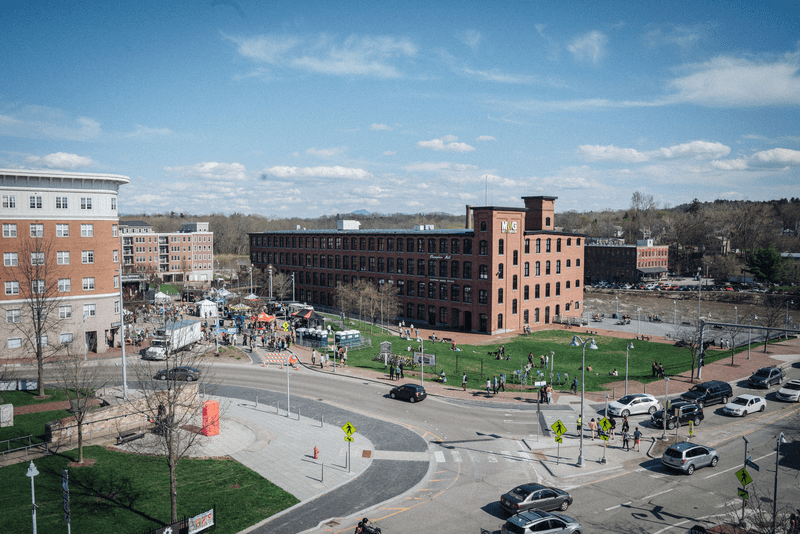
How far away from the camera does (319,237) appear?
9575 cm

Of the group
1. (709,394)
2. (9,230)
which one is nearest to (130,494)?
(9,230)

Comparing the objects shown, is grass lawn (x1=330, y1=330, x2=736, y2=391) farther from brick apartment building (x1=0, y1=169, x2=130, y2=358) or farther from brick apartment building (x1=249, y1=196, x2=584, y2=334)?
brick apartment building (x1=0, y1=169, x2=130, y2=358)

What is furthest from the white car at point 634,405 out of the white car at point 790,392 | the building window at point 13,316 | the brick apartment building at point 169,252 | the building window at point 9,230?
the brick apartment building at point 169,252

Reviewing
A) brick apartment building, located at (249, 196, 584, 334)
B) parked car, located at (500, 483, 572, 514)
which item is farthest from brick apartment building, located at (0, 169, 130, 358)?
parked car, located at (500, 483, 572, 514)

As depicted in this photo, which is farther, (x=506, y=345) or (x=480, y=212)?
(x=480, y=212)

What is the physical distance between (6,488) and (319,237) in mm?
74686

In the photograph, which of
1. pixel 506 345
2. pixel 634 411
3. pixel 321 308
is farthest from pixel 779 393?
pixel 321 308

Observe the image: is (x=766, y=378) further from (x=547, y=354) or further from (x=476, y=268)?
(x=476, y=268)

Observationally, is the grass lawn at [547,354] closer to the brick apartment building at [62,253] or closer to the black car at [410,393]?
the black car at [410,393]

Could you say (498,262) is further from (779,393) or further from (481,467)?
(481,467)

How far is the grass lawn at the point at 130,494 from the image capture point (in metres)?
21.0

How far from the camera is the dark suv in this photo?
39.6 meters

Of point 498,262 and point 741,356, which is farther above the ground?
point 498,262

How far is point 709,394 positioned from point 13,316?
201ft
